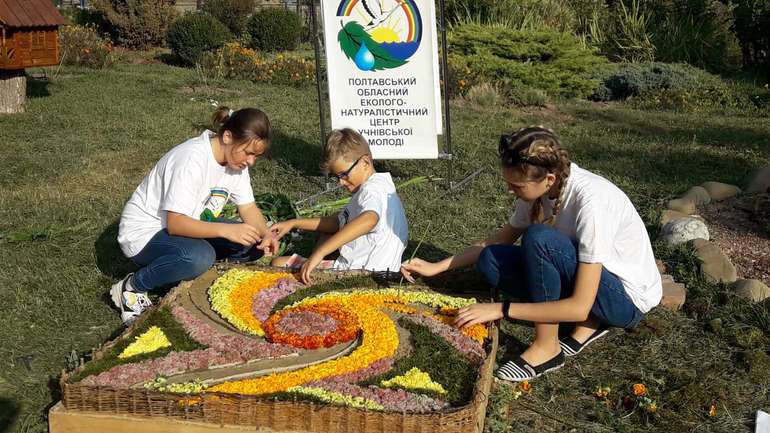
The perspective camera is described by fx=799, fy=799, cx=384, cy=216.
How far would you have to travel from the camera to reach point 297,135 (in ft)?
32.3

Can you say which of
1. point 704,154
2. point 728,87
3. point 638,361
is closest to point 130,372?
point 638,361

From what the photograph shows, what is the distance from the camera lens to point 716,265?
520cm

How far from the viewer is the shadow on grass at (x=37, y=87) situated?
40.0 ft

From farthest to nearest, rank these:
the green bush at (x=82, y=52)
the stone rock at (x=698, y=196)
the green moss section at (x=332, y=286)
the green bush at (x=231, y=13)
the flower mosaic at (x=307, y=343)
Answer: the green bush at (x=231, y=13) → the green bush at (x=82, y=52) → the stone rock at (x=698, y=196) → the green moss section at (x=332, y=286) → the flower mosaic at (x=307, y=343)

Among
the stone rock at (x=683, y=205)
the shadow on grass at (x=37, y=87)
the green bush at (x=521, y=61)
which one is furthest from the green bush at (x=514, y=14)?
the stone rock at (x=683, y=205)

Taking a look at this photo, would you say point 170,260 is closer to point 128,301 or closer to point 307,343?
point 128,301

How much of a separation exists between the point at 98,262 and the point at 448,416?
11.6 feet

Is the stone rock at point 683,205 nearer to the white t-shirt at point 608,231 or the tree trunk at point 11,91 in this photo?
the white t-shirt at point 608,231

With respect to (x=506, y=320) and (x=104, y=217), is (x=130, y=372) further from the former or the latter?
(x=104, y=217)

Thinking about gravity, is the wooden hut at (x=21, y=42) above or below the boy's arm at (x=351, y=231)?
above

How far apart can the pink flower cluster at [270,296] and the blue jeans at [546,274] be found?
1.12 metres

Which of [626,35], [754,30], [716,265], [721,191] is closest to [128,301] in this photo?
[716,265]

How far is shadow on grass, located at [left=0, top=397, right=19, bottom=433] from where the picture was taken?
365 cm

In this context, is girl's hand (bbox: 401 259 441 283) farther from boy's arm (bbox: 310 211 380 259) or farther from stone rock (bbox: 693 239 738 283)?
stone rock (bbox: 693 239 738 283)
